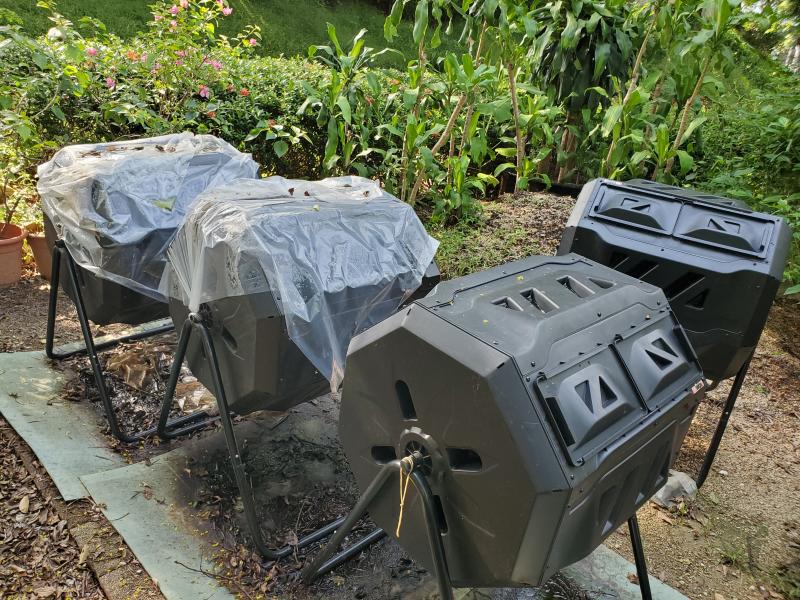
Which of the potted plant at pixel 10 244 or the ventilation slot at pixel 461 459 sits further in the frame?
the potted plant at pixel 10 244

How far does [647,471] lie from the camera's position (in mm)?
1754

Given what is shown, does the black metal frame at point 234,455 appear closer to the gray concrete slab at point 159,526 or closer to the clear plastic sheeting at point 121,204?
the gray concrete slab at point 159,526

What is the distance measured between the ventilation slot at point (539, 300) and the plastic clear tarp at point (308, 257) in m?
0.61

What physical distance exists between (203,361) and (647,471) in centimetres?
163

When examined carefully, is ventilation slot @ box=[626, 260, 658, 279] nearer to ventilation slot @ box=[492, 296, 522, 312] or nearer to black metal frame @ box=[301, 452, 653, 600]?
ventilation slot @ box=[492, 296, 522, 312]

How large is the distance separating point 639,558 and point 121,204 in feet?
8.28

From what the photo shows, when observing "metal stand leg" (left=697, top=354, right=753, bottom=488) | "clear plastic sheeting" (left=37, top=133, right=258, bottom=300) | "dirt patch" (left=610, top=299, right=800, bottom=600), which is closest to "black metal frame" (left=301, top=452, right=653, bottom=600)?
"dirt patch" (left=610, top=299, right=800, bottom=600)

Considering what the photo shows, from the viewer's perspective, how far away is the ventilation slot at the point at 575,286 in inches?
70.6

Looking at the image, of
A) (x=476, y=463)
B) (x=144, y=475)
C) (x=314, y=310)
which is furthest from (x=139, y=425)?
(x=476, y=463)

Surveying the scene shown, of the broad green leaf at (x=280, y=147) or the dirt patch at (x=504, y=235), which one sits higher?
the broad green leaf at (x=280, y=147)

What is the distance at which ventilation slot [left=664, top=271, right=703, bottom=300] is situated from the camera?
2399 mm

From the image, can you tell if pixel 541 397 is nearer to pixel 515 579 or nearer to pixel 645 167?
pixel 515 579

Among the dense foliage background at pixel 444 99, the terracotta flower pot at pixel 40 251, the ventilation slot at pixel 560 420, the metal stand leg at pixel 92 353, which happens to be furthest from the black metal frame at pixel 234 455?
the terracotta flower pot at pixel 40 251

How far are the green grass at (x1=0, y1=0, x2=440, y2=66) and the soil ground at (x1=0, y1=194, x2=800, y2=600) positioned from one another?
6.01m
